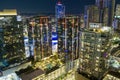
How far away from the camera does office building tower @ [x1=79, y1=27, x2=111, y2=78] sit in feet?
49.9

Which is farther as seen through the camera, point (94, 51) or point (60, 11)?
point (60, 11)

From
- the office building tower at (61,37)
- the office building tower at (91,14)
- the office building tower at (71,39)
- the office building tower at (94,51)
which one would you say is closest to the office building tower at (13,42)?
the office building tower at (61,37)

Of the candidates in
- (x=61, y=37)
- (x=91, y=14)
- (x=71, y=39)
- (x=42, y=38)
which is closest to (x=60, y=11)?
(x=91, y=14)

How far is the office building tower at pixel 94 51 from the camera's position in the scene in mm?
15219

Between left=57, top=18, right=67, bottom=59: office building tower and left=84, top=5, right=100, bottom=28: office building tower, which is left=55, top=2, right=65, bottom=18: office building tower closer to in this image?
left=84, top=5, right=100, bottom=28: office building tower

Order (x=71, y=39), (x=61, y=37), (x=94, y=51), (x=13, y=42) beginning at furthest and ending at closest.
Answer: (x=71, y=39), (x=61, y=37), (x=13, y=42), (x=94, y=51)

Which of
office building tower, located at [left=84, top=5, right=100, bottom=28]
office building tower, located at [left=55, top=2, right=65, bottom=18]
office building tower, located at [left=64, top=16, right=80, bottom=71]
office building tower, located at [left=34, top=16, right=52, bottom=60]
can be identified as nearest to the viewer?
office building tower, located at [left=64, top=16, right=80, bottom=71]

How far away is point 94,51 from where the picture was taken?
1569 centimetres

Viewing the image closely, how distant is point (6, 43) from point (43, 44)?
797 centimetres

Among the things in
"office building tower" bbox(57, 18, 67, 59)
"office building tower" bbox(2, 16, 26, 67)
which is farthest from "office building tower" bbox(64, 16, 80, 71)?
"office building tower" bbox(2, 16, 26, 67)

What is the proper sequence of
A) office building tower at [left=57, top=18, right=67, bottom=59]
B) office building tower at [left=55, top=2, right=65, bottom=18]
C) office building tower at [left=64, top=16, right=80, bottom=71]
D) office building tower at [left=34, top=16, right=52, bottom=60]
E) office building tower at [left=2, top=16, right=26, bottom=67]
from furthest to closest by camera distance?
office building tower at [left=55, top=2, right=65, bottom=18]
office building tower at [left=34, top=16, right=52, bottom=60]
office building tower at [left=64, top=16, right=80, bottom=71]
office building tower at [left=57, top=18, right=67, bottom=59]
office building tower at [left=2, top=16, right=26, bottom=67]

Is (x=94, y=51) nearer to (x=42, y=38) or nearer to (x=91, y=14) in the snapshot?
(x=42, y=38)

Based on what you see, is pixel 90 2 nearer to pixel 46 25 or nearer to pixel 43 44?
pixel 46 25

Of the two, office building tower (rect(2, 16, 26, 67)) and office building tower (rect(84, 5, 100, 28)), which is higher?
office building tower (rect(84, 5, 100, 28))
